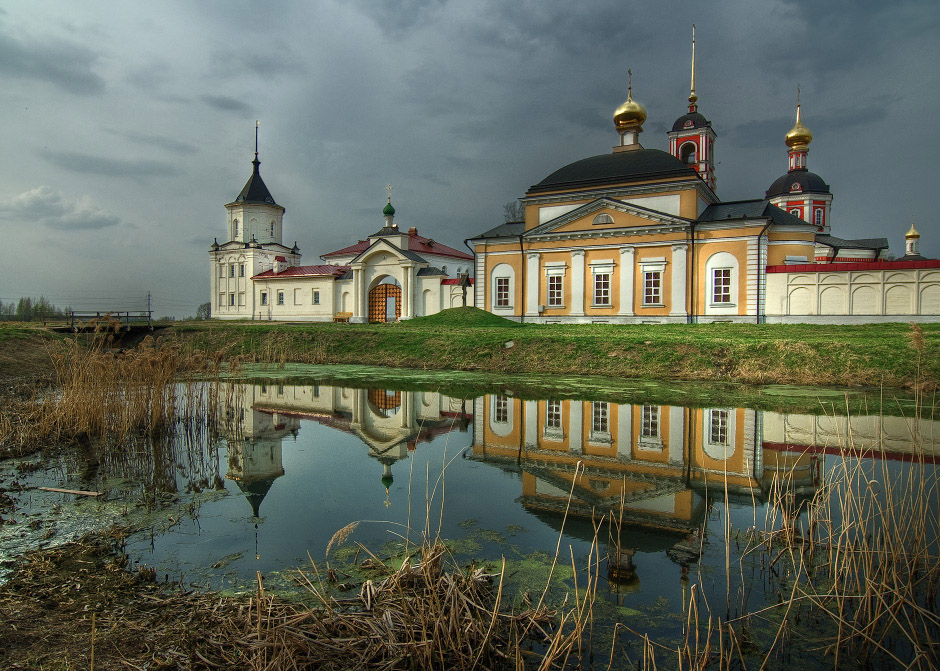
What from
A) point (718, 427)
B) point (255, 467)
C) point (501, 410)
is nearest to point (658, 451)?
point (718, 427)

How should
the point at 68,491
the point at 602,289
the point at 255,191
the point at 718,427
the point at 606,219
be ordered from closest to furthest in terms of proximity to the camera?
the point at 68,491
the point at 718,427
the point at 606,219
the point at 602,289
the point at 255,191

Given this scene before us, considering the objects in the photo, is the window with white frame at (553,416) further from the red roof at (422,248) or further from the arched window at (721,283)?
the red roof at (422,248)

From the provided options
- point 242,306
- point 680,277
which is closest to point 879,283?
point 680,277

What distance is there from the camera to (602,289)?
2758 centimetres

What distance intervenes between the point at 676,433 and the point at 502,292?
72.4 feet

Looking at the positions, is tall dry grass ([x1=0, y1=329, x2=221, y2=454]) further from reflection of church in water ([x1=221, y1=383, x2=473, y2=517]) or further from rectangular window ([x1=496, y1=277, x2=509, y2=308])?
A: rectangular window ([x1=496, y1=277, x2=509, y2=308])

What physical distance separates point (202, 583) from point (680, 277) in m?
25.3

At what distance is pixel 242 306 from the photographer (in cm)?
4591

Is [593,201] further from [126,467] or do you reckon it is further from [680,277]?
[126,467]

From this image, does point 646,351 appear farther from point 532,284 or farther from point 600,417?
point 532,284

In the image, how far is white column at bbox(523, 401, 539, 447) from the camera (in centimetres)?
808

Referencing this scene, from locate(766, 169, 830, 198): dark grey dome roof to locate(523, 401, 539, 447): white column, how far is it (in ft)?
132

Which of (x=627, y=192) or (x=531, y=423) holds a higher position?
(x=627, y=192)

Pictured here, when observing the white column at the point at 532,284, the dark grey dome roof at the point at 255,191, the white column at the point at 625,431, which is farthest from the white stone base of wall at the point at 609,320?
the dark grey dome roof at the point at 255,191
